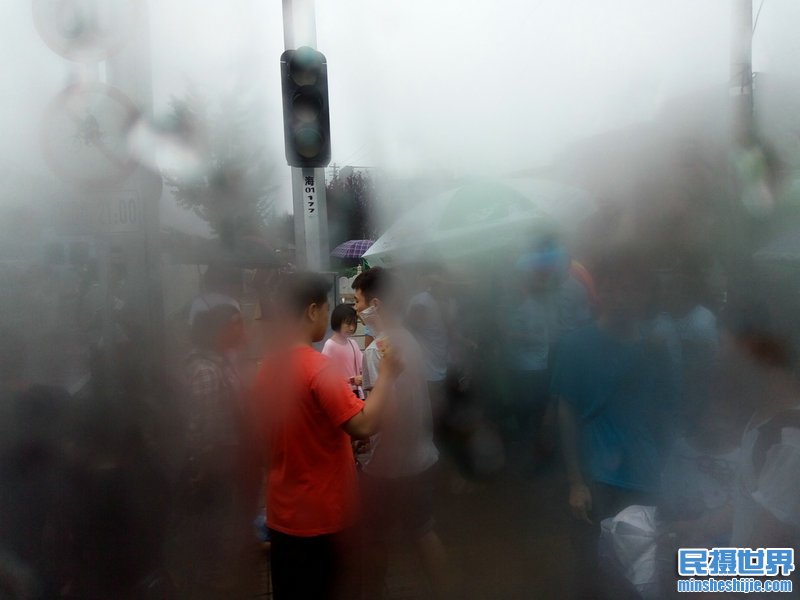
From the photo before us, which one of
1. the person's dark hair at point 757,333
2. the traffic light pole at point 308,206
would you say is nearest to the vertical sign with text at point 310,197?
the traffic light pole at point 308,206

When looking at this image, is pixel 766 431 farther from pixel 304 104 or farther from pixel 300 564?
pixel 304 104

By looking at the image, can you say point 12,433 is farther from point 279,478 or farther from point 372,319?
point 372,319

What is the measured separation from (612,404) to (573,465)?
257 millimetres

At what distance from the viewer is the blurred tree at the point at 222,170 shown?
7.20ft

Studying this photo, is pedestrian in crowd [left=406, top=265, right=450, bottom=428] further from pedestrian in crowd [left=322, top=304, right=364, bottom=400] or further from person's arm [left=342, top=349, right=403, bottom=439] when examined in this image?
person's arm [left=342, top=349, right=403, bottom=439]

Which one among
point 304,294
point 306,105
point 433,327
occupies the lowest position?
point 433,327

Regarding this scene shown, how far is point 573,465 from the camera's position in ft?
7.28

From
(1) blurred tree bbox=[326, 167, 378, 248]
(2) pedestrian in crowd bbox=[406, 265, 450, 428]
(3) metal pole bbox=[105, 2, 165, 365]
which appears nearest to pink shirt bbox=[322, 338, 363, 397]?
(2) pedestrian in crowd bbox=[406, 265, 450, 428]

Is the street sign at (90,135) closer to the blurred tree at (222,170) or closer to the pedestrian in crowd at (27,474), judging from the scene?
the blurred tree at (222,170)

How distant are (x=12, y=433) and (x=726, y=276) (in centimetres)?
257

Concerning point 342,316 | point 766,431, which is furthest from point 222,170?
point 766,431

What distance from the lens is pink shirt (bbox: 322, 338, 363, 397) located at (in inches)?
115

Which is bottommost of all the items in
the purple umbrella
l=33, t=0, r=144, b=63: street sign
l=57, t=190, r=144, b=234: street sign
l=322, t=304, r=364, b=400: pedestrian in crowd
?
l=322, t=304, r=364, b=400: pedestrian in crowd

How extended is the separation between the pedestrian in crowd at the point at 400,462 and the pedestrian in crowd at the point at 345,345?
50 centimetres
